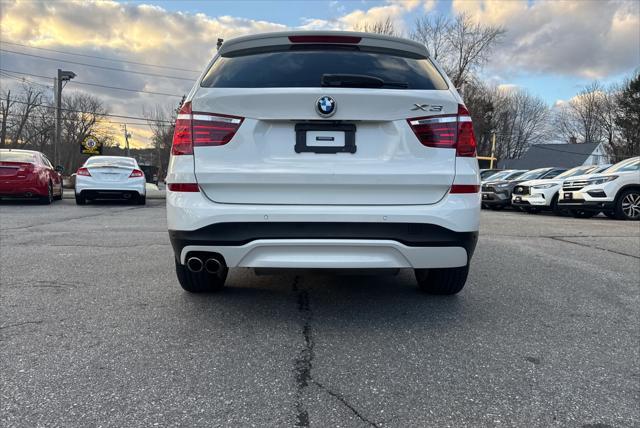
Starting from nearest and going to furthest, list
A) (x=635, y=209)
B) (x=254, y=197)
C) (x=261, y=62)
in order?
(x=254, y=197)
(x=261, y=62)
(x=635, y=209)

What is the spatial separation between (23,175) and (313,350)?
11176 mm

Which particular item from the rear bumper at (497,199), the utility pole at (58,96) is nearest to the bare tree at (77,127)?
the utility pole at (58,96)

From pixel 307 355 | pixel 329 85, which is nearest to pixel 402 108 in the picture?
pixel 329 85

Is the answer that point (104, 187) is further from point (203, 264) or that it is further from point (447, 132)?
point (447, 132)

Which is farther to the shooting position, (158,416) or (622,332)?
(622,332)

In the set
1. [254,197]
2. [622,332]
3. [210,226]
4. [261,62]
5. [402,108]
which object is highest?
[261,62]

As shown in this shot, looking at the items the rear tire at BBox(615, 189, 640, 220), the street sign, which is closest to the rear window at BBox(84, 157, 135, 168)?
the rear tire at BBox(615, 189, 640, 220)

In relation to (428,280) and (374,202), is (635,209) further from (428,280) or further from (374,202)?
(374,202)

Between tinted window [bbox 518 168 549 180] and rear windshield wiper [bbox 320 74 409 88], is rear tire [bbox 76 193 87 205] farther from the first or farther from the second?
tinted window [bbox 518 168 549 180]

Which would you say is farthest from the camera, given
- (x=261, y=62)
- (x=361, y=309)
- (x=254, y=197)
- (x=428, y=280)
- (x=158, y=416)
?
(x=428, y=280)

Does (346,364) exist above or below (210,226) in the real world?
below

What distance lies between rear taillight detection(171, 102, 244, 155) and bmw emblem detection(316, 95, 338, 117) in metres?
0.47

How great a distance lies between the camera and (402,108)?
110 inches

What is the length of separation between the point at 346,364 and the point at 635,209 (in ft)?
39.0
